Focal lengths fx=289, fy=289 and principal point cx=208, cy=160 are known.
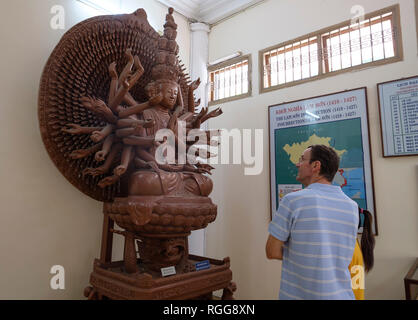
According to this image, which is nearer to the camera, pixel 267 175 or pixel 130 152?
pixel 130 152

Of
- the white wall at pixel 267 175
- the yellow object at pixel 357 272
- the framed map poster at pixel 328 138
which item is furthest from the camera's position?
the framed map poster at pixel 328 138

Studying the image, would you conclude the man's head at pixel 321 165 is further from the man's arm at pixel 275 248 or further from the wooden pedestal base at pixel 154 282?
the wooden pedestal base at pixel 154 282

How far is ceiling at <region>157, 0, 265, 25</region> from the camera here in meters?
2.54

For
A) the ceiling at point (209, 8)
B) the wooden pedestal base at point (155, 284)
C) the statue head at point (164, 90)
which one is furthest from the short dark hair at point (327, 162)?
the ceiling at point (209, 8)

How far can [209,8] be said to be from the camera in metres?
2.66

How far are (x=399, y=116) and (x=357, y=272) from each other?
1023mm

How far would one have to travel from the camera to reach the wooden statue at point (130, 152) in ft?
4.02

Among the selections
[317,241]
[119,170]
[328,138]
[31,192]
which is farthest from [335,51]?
[31,192]

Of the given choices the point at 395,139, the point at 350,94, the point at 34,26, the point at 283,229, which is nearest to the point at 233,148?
the point at 350,94

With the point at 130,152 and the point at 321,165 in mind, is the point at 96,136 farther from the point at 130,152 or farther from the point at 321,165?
the point at 321,165

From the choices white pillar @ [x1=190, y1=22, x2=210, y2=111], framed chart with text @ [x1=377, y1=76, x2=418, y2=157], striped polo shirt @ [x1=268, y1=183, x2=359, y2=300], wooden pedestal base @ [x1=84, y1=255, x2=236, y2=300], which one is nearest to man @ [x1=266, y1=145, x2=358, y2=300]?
striped polo shirt @ [x1=268, y1=183, x2=359, y2=300]

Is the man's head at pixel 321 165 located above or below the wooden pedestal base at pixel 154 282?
above

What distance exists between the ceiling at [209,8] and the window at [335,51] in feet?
1.75

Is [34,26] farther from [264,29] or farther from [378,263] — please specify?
[378,263]
